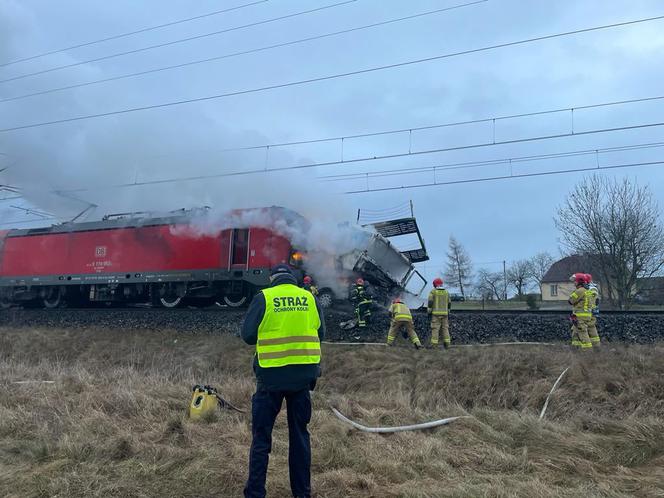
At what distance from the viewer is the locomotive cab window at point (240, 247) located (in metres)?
14.9

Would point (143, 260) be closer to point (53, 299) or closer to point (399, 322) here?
point (53, 299)

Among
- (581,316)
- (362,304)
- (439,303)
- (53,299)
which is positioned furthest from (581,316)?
(53,299)

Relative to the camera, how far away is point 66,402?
6.58 meters

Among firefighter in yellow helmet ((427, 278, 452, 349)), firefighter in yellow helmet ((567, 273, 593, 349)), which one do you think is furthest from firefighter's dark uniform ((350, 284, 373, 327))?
firefighter in yellow helmet ((567, 273, 593, 349))

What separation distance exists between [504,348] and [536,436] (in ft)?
16.5

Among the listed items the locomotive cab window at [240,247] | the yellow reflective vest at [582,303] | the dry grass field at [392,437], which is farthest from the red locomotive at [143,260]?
the yellow reflective vest at [582,303]

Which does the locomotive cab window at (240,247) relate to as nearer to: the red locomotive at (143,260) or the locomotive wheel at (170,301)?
the red locomotive at (143,260)

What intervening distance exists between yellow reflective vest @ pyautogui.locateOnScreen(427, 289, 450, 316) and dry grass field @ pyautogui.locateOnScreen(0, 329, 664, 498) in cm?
157

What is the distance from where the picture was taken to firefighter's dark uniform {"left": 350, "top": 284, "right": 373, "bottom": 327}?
1247cm

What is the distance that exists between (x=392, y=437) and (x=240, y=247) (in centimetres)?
1039

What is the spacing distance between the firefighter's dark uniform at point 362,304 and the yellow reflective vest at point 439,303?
6.36ft

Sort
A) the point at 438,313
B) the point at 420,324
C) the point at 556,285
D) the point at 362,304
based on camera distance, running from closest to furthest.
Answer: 1. the point at 438,313
2. the point at 420,324
3. the point at 362,304
4. the point at 556,285

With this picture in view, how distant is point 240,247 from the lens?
15094mm

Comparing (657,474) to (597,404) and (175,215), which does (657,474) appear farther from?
(175,215)
